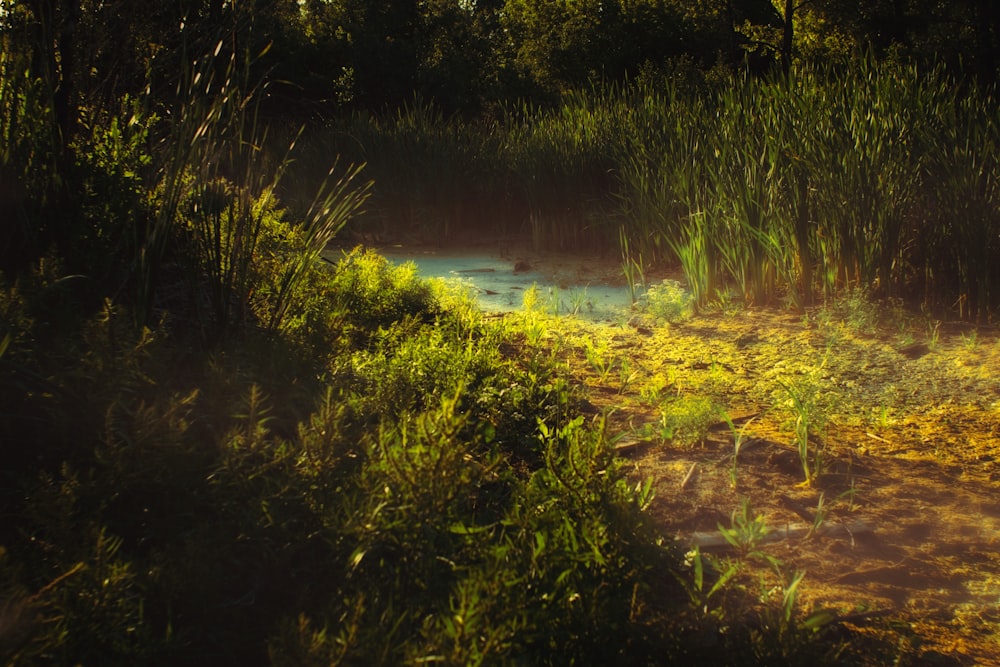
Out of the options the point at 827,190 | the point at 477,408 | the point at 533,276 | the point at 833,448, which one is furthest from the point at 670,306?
the point at 477,408

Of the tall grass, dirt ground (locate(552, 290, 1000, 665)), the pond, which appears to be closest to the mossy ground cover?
dirt ground (locate(552, 290, 1000, 665))

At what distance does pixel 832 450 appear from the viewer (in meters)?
2.94

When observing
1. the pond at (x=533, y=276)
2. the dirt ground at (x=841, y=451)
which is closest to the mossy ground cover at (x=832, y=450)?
the dirt ground at (x=841, y=451)

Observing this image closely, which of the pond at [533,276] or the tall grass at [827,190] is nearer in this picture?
the tall grass at [827,190]

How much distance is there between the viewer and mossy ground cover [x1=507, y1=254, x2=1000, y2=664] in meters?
2.11

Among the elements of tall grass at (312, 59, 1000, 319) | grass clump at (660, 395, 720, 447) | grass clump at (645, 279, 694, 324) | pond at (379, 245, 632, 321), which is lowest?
pond at (379, 245, 632, 321)

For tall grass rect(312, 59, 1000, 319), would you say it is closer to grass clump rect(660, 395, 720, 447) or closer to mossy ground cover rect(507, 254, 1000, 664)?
mossy ground cover rect(507, 254, 1000, 664)

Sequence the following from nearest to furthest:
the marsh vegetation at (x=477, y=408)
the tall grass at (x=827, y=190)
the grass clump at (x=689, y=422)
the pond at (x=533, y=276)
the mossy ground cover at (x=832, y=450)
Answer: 1. the marsh vegetation at (x=477, y=408)
2. the mossy ground cover at (x=832, y=450)
3. the grass clump at (x=689, y=422)
4. the tall grass at (x=827, y=190)
5. the pond at (x=533, y=276)

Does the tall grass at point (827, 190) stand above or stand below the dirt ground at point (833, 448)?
above

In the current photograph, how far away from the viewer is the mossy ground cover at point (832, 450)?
211cm

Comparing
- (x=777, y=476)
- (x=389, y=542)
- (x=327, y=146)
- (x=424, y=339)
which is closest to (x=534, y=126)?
(x=327, y=146)

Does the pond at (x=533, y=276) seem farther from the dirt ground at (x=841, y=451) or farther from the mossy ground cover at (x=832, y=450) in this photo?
the dirt ground at (x=841, y=451)

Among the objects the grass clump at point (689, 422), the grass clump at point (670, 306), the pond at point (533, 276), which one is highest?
the grass clump at point (689, 422)

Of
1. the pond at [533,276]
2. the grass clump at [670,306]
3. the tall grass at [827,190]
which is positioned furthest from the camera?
the pond at [533,276]
